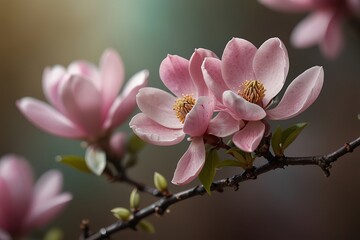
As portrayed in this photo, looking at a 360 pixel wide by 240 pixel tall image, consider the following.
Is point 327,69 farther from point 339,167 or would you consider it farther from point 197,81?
point 197,81

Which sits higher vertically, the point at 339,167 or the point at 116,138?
the point at 116,138

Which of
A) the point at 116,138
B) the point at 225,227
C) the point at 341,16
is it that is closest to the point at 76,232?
the point at 225,227

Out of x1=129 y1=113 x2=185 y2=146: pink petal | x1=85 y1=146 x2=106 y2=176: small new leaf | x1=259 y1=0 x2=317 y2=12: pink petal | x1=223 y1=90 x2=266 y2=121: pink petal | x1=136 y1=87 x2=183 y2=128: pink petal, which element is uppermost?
x1=259 y1=0 x2=317 y2=12: pink petal

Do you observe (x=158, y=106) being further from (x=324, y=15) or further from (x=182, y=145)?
(x=324, y=15)

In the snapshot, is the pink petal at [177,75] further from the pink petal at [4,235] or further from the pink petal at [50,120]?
the pink petal at [4,235]

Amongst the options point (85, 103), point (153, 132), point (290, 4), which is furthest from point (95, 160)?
point (290, 4)

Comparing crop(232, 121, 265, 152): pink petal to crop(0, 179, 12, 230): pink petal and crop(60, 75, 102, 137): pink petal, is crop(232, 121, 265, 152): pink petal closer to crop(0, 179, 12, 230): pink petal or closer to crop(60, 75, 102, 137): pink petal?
crop(60, 75, 102, 137): pink petal

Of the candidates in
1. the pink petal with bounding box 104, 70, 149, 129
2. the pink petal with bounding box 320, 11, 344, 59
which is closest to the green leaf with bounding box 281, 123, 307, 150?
the pink petal with bounding box 104, 70, 149, 129
